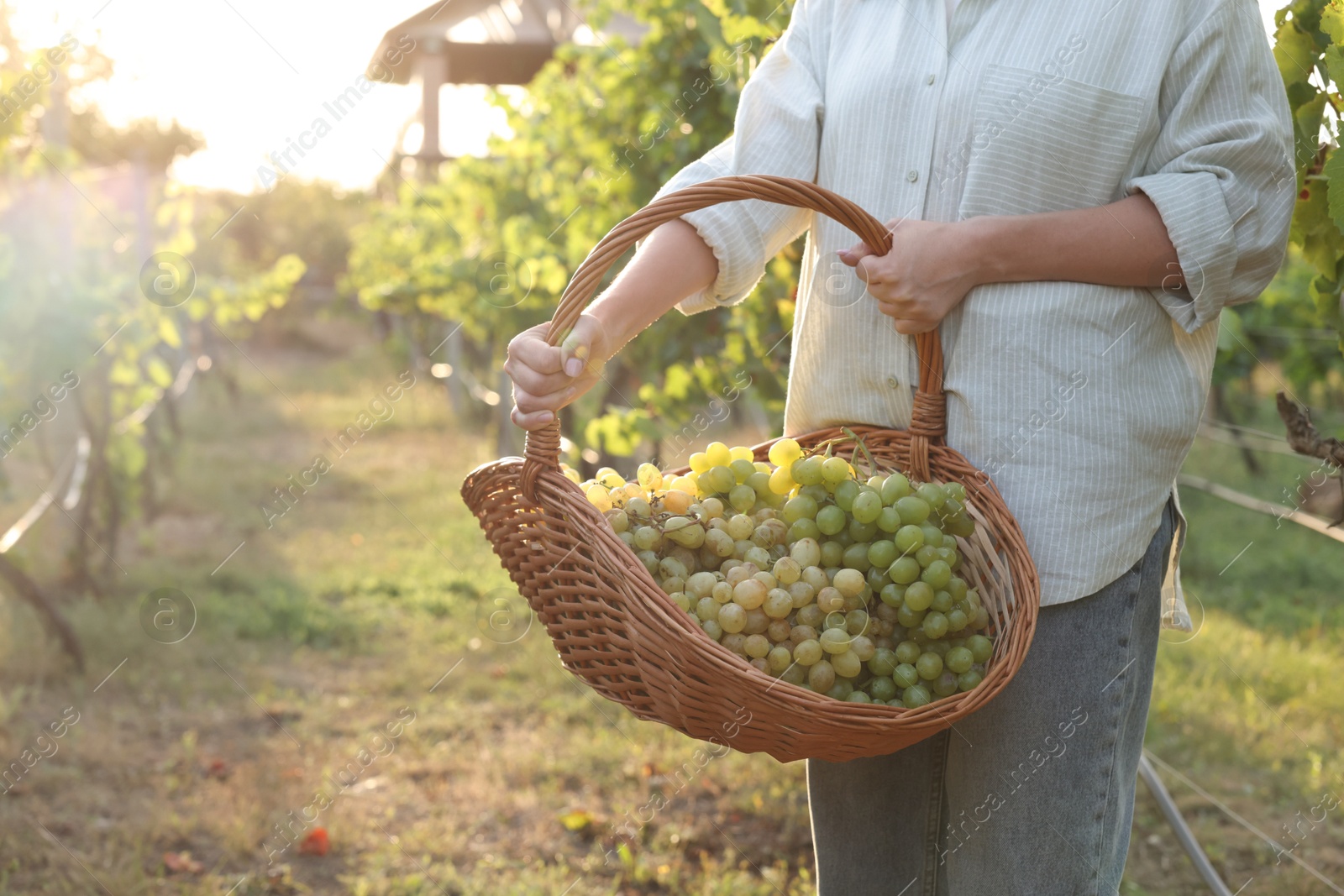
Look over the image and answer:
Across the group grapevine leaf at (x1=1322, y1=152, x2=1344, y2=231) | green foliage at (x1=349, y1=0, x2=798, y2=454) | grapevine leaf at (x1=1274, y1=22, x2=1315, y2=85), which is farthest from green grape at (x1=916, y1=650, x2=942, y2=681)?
green foliage at (x1=349, y1=0, x2=798, y2=454)

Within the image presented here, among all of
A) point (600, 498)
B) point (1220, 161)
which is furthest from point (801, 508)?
point (1220, 161)

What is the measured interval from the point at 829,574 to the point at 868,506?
0.10 metres

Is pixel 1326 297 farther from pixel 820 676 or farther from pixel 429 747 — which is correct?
pixel 429 747

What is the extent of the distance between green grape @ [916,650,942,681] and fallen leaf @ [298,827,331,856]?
211cm

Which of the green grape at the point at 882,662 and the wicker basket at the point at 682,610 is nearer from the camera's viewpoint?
the wicker basket at the point at 682,610

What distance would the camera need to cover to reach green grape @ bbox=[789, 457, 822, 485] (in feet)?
4.22

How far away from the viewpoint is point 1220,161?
1193mm

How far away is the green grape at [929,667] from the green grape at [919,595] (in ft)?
0.18

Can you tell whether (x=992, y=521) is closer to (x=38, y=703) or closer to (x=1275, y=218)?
(x=1275, y=218)

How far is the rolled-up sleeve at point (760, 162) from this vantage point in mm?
1387

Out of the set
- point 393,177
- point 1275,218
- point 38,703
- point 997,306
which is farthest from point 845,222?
point 393,177

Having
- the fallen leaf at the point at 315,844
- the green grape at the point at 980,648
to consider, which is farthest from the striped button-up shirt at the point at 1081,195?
the fallen leaf at the point at 315,844

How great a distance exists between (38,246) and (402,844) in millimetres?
3838

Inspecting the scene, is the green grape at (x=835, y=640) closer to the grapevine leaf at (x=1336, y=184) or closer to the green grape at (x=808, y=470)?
the green grape at (x=808, y=470)
